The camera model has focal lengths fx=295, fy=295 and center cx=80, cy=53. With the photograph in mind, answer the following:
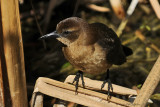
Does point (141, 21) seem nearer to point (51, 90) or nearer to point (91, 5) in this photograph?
point (91, 5)

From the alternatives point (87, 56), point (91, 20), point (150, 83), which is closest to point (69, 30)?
point (87, 56)

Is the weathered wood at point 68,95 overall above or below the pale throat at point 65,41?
below

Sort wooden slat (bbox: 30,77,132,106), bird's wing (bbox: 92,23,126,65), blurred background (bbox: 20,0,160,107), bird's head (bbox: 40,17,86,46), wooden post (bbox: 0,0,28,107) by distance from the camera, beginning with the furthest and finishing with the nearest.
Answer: blurred background (bbox: 20,0,160,107), bird's wing (bbox: 92,23,126,65), bird's head (bbox: 40,17,86,46), wooden slat (bbox: 30,77,132,106), wooden post (bbox: 0,0,28,107)

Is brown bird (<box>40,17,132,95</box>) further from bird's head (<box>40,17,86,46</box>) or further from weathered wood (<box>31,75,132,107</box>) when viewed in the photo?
weathered wood (<box>31,75,132,107</box>)

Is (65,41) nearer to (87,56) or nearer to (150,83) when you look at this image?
(87,56)

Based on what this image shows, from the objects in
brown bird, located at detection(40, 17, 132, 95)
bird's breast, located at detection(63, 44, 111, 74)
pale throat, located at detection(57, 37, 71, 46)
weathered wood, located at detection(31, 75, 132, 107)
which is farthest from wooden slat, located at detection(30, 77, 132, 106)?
pale throat, located at detection(57, 37, 71, 46)

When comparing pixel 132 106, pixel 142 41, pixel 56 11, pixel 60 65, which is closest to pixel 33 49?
pixel 60 65

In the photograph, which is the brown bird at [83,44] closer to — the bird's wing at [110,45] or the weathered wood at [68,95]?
the bird's wing at [110,45]

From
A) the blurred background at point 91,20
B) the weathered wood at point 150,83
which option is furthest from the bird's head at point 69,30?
the weathered wood at point 150,83
